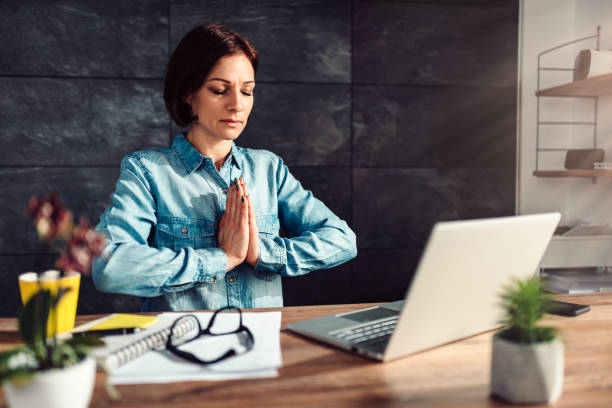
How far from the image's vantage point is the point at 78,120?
228 centimetres

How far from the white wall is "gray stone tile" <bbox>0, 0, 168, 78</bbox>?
200 centimetres

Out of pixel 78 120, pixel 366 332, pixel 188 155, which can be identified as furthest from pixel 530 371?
pixel 78 120

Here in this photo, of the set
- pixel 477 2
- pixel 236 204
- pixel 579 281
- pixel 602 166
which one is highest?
pixel 477 2

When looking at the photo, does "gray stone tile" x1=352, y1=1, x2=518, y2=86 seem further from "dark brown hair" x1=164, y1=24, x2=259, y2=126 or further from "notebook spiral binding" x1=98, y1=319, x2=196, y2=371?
Result: "notebook spiral binding" x1=98, y1=319, x2=196, y2=371

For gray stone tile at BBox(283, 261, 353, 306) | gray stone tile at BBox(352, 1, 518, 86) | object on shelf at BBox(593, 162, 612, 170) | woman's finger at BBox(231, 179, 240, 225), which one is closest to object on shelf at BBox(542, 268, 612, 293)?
object on shelf at BBox(593, 162, 612, 170)

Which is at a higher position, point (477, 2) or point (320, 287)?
point (477, 2)

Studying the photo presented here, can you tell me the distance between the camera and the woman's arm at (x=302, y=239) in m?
1.30

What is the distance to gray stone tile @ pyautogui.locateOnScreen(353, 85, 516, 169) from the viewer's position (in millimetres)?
2463

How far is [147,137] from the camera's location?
7.60 feet

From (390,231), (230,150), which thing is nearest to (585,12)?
(390,231)

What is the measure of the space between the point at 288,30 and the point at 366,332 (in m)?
1.90

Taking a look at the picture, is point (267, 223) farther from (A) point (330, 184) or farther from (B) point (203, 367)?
(A) point (330, 184)

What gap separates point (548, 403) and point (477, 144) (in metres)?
2.15

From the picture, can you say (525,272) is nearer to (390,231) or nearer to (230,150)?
(230,150)
